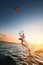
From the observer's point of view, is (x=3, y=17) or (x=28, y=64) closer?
(x=28, y=64)

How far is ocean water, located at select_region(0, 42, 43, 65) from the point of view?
2.53 metres

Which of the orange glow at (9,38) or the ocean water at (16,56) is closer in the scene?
the ocean water at (16,56)

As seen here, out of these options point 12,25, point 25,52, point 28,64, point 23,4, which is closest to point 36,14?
point 23,4

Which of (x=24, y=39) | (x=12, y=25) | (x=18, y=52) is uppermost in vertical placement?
(x=12, y=25)

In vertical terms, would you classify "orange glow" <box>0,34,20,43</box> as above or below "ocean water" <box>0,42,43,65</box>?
above

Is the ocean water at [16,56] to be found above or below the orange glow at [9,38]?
below

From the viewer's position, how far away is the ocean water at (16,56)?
253 cm

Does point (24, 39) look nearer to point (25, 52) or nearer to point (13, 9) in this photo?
point (25, 52)

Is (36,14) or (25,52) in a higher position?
(36,14)

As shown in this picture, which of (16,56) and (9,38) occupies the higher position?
(9,38)

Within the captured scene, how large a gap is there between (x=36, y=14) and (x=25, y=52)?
27.8 inches

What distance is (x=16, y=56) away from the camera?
8.45ft

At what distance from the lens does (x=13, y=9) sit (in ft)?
8.91

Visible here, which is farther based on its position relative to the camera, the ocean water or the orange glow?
the orange glow
